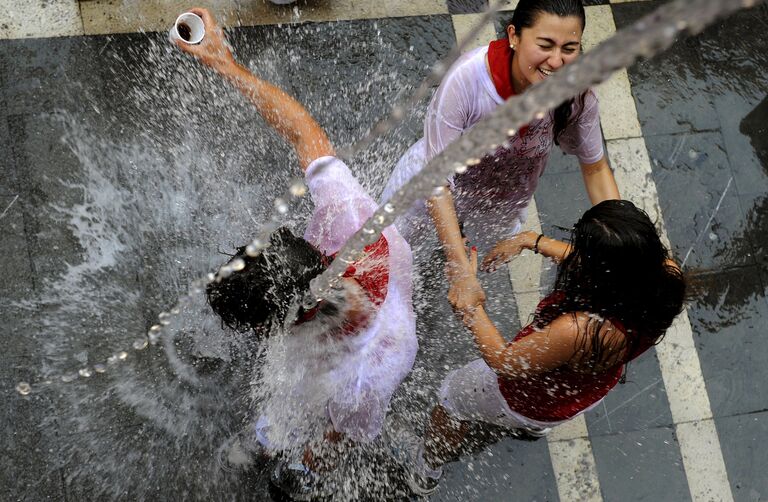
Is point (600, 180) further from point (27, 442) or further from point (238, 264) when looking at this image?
point (27, 442)

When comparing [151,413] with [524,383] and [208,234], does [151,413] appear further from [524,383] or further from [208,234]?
[524,383]

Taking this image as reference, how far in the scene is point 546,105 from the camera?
2551 mm

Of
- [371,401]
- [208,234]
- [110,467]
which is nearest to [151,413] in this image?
[110,467]

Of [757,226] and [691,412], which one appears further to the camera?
[757,226]

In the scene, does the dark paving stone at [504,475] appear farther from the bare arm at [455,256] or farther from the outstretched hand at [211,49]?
the outstretched hand at [211,49]

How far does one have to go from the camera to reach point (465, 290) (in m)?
2.85

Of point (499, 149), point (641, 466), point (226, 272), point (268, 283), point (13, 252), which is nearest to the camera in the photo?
point (268, 283)

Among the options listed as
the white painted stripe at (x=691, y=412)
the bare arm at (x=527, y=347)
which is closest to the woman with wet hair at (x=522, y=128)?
the bare arm at (x=527, y=347)

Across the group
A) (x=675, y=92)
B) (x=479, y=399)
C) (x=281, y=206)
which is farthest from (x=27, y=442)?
(x=675, y=92)

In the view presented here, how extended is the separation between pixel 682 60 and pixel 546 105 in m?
2.55

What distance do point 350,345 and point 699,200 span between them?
8.60 ft

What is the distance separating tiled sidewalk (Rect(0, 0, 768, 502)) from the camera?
148 inches

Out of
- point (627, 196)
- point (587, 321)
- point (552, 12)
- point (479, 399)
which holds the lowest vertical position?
point (627, 196)

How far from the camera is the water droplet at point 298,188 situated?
12.5 ft
